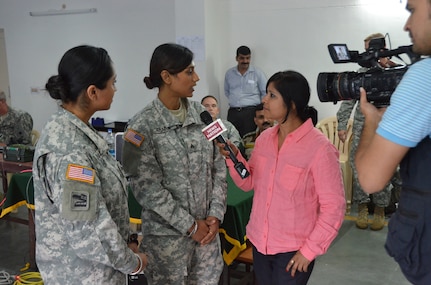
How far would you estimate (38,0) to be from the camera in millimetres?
6492

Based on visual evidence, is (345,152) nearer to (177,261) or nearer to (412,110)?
(177,261)

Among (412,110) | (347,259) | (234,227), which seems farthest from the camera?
(347,259)

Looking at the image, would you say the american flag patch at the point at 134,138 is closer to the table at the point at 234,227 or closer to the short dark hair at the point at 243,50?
the table at the point at 234,227

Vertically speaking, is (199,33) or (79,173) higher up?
(199,33)

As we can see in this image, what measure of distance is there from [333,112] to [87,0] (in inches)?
155

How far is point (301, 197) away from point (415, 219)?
579mm

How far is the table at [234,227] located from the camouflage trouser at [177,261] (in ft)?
1.39

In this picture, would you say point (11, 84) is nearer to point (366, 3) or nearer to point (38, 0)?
point (38, 0)

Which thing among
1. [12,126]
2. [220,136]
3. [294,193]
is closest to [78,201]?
[220,136]

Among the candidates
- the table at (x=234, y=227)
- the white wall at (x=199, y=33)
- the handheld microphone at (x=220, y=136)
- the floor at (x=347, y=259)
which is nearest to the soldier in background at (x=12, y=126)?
the floor at (x=347, y=259)

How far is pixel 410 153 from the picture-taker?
945mm

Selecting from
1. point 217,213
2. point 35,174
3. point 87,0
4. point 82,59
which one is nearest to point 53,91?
point 82,59

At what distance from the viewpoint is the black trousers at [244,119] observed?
506 centimetres

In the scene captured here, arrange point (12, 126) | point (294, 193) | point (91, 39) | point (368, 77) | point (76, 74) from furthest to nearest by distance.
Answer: point (91, 39) → point (12, 126) → point (294, 193) → point (76, 74) → point (368, 77)
